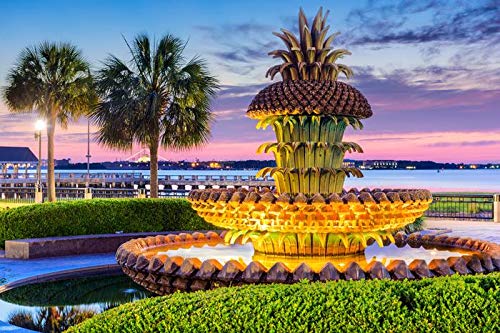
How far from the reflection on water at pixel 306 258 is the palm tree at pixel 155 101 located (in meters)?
12.3

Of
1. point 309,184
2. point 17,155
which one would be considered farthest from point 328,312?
point 17,155

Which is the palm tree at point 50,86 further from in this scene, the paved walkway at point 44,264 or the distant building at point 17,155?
the distant building at point 17,155

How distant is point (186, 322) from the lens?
12.9 ft

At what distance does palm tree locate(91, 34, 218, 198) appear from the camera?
19.2 m

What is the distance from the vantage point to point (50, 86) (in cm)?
2638

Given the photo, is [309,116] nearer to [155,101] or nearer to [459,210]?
[155,101]

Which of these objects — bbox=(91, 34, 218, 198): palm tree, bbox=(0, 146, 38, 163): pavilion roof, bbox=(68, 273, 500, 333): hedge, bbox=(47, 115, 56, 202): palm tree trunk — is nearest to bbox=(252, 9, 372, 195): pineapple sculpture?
bbox=(68, 273, 500, 333): hedge

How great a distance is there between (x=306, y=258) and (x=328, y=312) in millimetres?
2202

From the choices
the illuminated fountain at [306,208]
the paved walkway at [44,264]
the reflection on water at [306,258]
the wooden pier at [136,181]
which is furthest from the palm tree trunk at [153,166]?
the wooden pier at [136,181]

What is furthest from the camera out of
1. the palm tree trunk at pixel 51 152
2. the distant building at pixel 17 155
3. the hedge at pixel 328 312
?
the distant building at pixel 17 155

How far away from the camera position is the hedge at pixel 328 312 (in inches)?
154

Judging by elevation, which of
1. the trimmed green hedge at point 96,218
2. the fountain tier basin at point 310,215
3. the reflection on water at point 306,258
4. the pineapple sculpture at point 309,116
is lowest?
the trimmed green hedge at point 96,218

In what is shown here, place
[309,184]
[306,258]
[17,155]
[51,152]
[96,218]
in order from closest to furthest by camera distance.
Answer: [306,258], [309,184], [96,218], [51,152], [17,155]

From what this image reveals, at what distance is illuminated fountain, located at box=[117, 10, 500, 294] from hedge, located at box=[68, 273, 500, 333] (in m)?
1.01
